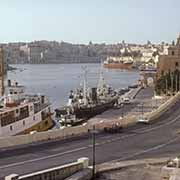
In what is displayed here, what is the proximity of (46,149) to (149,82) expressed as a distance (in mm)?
78855

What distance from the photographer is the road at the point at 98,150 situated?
2084 cm

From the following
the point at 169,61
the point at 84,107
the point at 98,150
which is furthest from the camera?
the point at 169,61

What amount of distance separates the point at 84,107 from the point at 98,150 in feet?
128

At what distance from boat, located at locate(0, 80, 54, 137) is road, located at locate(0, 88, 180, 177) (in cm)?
894

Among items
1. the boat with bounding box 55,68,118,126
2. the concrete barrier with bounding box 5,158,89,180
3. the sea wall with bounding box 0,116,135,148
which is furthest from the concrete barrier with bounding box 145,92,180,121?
the concrete barrier with bounding box 5,158,89,180

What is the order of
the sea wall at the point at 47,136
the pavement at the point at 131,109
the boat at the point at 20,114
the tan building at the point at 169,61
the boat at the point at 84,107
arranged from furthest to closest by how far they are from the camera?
the tan building at the point at 169,61 < the boat at the point at 84,107 < the pavement at the point at 131,109 < the boat at the point at 20,114 < the sea wall at the point at 47,136

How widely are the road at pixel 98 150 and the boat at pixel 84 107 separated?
25.9 m

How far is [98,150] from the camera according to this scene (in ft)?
79.7

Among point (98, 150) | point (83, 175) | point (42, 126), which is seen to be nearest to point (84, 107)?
point (42, 126)

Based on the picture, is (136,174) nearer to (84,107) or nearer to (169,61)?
(84,107)

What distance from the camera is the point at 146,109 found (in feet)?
194

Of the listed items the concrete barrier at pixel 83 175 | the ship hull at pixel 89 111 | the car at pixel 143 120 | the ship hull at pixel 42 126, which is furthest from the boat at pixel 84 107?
the concrete barrier at pixel 83 175

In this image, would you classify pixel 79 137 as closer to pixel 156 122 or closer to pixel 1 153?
pixel 1 153

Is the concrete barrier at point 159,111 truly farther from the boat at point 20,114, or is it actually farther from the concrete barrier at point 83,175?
the concrete barrier at point 83,175
